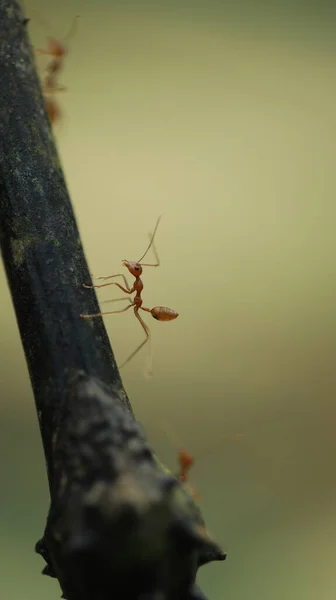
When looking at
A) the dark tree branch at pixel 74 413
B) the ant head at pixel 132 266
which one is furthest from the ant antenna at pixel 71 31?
the dark tree branch at pixel 74 413

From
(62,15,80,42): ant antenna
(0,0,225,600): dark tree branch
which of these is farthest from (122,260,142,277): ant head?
(62,15,80,42): ant antenna

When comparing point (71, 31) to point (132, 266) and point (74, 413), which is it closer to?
point (132, 266)

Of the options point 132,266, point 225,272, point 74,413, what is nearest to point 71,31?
point 225,272

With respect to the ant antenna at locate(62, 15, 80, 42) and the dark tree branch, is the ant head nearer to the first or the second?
the dark tree branch

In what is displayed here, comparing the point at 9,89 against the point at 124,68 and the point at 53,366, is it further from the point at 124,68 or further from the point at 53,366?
the point at 124,68

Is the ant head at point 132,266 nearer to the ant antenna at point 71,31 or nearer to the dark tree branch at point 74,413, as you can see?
the dark tree branch at point 74,413

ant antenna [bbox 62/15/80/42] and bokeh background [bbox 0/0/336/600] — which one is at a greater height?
ant antenna [bbox 62/15/80/42]
